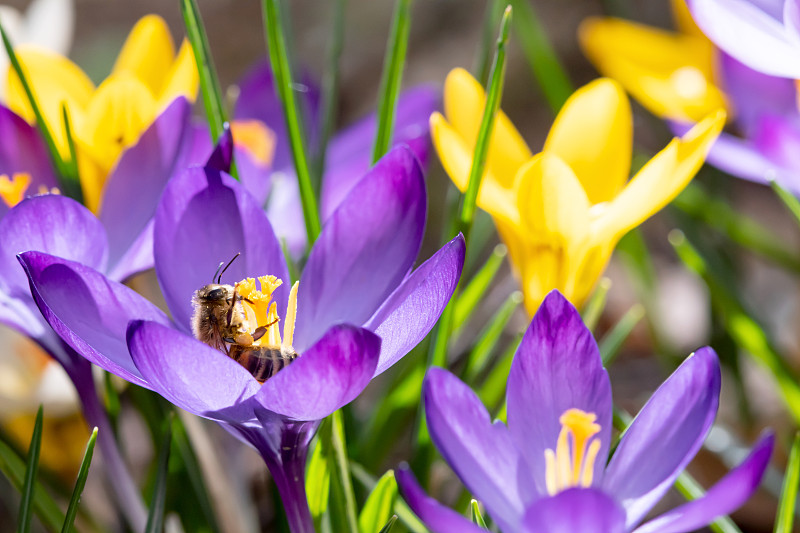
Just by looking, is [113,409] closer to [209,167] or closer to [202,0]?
[209,167]

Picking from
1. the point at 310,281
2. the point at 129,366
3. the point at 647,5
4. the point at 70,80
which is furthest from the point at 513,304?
the point at 647,5

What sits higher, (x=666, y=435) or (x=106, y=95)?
(x=106, y=95)

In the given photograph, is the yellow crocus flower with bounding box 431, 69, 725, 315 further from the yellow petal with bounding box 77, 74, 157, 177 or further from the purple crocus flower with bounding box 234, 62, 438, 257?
the yellow petal with bounding box 77, 74, 157, 177

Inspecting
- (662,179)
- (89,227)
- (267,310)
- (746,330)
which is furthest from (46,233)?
(746,330)

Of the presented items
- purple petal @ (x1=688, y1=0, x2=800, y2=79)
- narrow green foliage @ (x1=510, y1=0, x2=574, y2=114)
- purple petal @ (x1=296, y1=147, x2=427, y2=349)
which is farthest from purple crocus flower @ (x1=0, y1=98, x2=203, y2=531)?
narrow green foliage @ (x1=510, y1=0, x2=574, y2=114)

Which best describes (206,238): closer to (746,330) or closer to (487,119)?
(487,119)

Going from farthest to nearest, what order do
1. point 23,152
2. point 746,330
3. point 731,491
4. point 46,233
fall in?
1. point 746,330
2. point 23,152
3. point 46,233
4. point 731,491
